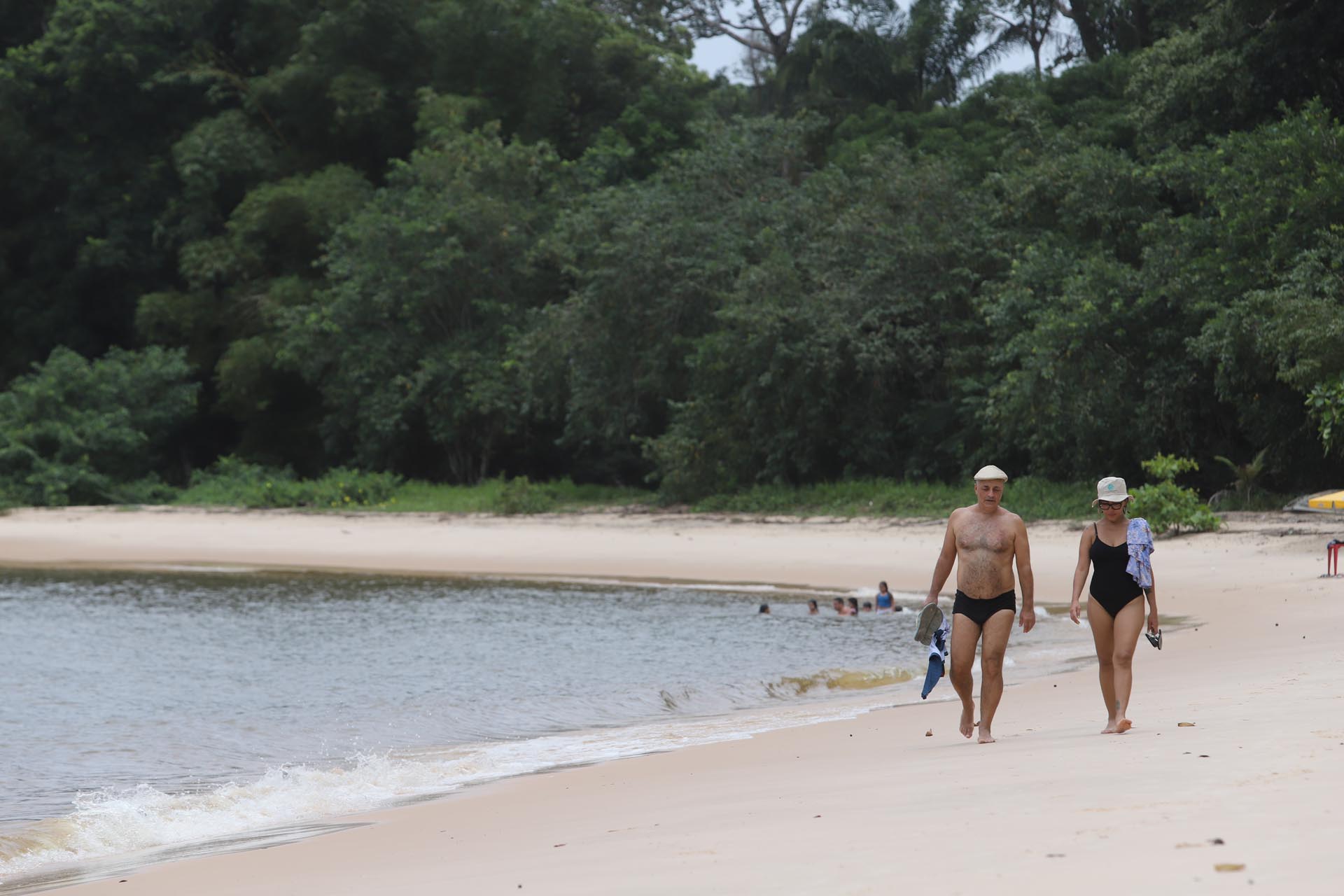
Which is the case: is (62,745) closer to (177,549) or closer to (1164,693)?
(1164,693)

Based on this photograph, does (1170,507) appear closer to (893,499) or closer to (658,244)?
(893,499)

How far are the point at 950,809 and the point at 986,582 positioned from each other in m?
2.06

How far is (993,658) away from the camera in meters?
6.82

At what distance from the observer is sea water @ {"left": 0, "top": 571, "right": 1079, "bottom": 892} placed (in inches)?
296

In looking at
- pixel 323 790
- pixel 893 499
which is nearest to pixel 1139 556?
pixel 323 790

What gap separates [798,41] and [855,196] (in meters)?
12.6

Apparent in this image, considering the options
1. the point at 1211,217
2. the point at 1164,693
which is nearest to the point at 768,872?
the point at 1164,693

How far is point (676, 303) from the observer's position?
26.6 meters

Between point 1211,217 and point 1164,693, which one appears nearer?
point 1164,693

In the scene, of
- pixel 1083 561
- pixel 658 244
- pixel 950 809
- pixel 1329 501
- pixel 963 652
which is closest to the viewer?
pixel 950 809

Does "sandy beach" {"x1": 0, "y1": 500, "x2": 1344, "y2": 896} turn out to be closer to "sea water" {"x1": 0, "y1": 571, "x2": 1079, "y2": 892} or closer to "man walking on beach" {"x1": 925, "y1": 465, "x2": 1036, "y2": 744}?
"man walking on beach" {"x1": 925, "y1": 465, "x2": 1036, "y2": 744}

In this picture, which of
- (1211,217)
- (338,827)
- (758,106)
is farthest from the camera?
(758,106)

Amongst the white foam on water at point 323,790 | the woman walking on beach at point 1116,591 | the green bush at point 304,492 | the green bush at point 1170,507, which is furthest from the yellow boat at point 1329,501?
the green bush at point 304,492

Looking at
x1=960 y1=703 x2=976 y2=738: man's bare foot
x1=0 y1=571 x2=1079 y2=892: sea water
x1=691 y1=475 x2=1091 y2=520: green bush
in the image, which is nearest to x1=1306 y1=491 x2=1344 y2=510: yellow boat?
x1=0 y1=571 x2=1079 y2=892: sea water
